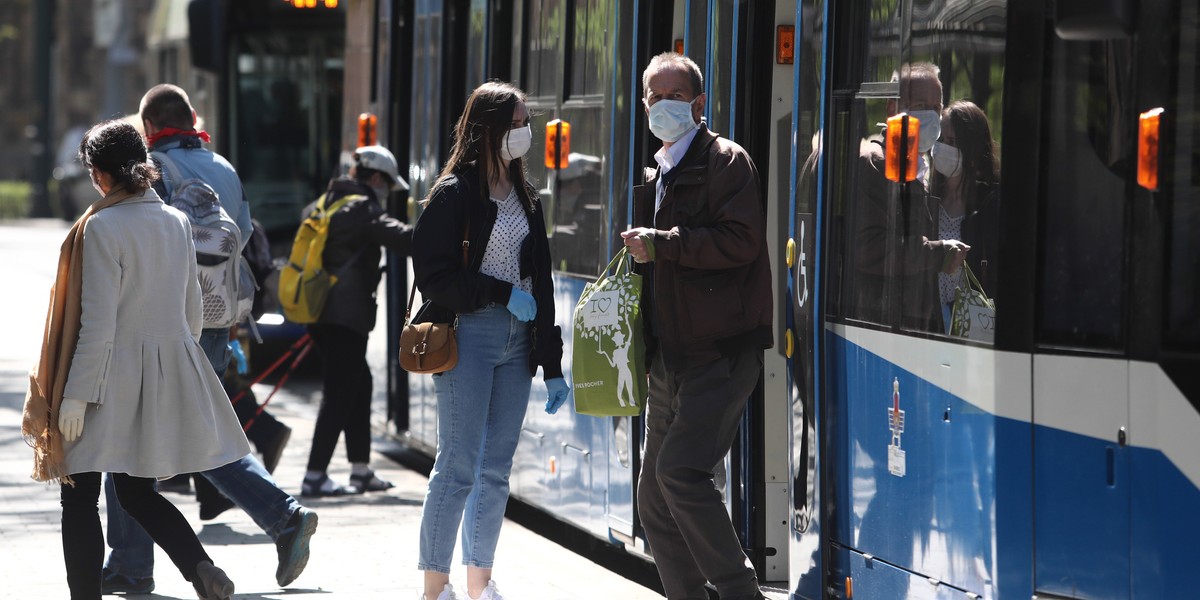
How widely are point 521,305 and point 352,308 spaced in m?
3.28

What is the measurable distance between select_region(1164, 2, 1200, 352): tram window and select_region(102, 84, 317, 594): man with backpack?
334 centimetres

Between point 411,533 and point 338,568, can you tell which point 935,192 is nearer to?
point 338,568

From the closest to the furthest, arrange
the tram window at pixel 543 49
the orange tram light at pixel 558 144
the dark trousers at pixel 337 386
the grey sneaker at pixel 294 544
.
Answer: the grey sneaker at pixel 294 544 < the orange tram light at pixel 558 144 < the tram window at pixel 543 49 < the dark trousers at pixel 337 386

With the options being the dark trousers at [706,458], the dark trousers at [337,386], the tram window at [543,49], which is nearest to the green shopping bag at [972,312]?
the dark trousers at [706,458]

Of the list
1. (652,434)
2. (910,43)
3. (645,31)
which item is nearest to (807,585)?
(652,434)

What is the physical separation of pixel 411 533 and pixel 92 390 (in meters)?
2.55

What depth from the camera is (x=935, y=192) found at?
4672mm

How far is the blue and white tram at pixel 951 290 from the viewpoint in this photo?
395cm

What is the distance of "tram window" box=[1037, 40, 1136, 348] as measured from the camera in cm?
407

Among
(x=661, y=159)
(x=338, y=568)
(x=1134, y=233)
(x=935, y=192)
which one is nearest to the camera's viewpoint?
(x=1134, y=233)

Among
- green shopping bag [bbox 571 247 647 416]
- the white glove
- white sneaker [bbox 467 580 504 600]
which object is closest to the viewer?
green shopping bag [bbox 571 247 647 416]

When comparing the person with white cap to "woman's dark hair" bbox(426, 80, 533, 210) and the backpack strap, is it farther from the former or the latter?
"woman's dark hair" bbox(426, 80, 533, 210)

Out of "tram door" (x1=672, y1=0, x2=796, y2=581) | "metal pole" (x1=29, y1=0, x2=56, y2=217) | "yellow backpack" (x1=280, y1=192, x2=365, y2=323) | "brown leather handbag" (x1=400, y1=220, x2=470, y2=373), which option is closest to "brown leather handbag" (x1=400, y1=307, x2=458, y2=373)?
"brown leather handbag" (x1=400, y1=220, x2=470, y2=373)

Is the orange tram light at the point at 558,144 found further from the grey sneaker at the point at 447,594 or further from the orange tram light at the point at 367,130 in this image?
the orange tram light at the point at 367,130
